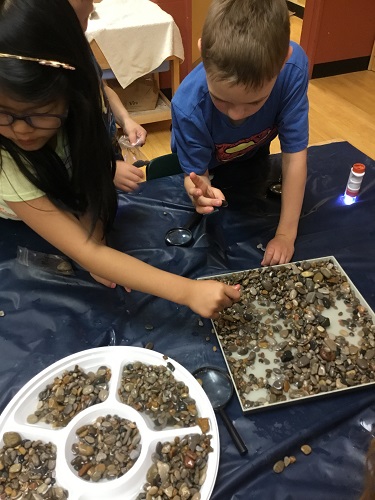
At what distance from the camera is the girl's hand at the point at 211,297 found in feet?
2.87

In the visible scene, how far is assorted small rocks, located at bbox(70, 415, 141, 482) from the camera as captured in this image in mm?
727

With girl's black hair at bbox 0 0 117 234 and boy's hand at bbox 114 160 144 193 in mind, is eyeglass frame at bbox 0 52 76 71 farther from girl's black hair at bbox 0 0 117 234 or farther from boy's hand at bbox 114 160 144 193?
boy's hand at bbox 114 160 144 193

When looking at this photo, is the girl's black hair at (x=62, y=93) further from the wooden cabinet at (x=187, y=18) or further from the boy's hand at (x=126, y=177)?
the wooden cabinet at (x=187, y=18)

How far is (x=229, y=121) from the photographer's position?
1132mm

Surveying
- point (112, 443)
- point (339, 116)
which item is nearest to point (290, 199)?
point (112, 443)

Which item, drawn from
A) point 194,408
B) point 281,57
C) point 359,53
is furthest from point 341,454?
point 359,53

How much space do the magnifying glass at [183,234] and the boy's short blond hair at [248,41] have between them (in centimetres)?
43

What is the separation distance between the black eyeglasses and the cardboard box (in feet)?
5.94

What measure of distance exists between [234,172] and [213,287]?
0.64 metres

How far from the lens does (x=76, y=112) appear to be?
0.83 meters

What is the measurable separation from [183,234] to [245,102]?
0.41 metres

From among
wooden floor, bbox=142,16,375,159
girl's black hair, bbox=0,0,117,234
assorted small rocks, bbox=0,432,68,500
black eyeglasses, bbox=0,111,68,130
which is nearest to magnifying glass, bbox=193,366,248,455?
assorted small rocks, bbox=0,432,68,500

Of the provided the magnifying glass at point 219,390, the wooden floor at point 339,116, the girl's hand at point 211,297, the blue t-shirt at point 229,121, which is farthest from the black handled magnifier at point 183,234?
the wooden floor at point 339,116

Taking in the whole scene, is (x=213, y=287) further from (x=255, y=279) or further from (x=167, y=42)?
(x=167, y=42)
